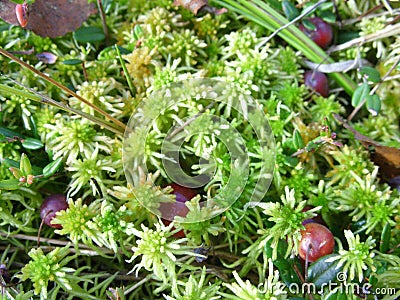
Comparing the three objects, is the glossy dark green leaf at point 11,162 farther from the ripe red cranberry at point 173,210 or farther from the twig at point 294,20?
the twig at point 294,20

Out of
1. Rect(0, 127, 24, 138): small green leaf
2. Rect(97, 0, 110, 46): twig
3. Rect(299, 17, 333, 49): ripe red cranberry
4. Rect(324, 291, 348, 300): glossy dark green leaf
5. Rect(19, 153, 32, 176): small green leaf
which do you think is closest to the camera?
Rect(324, 291, 348, 300): glossy dark green leaf

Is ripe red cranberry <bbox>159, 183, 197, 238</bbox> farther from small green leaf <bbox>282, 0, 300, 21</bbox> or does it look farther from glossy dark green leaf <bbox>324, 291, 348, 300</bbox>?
small green leaf <bbox>282, 0, 300, 21</bbox>

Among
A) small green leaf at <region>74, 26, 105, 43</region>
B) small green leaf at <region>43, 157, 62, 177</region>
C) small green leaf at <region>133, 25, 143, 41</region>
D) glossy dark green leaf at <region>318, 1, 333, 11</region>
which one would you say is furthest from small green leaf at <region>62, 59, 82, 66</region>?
glossy dark green leaf at <region>318, 1, 333, 11</region>

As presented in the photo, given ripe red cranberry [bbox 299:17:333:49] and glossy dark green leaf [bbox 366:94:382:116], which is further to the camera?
ripe red cranberry [bbox 299:17:333:49]

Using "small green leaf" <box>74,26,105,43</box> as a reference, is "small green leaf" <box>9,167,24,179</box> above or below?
below

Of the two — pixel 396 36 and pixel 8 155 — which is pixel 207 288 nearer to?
pixel 8 155

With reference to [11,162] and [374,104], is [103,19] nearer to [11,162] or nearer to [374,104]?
[11,162]

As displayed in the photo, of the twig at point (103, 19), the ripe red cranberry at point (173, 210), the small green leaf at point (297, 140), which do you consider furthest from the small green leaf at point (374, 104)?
the twig at point (103, 19)

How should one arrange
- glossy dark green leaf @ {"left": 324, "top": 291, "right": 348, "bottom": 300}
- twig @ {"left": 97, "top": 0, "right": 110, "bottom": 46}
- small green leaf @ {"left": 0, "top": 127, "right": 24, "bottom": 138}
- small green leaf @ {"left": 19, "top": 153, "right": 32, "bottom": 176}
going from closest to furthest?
glossy dark green leaf @ {"left": 324, "top": 291, "right": 348, "bottom": 300} < small green leaf @ {"left": 19, "top": 153, "right": 32, "bottom": 176} < small green leaf @ {"left": 0, "top": 127, "right": 24, "bottom": 138} < twig @ {"left": 97, "top": 0, "right": 110, "bottom": 46}
